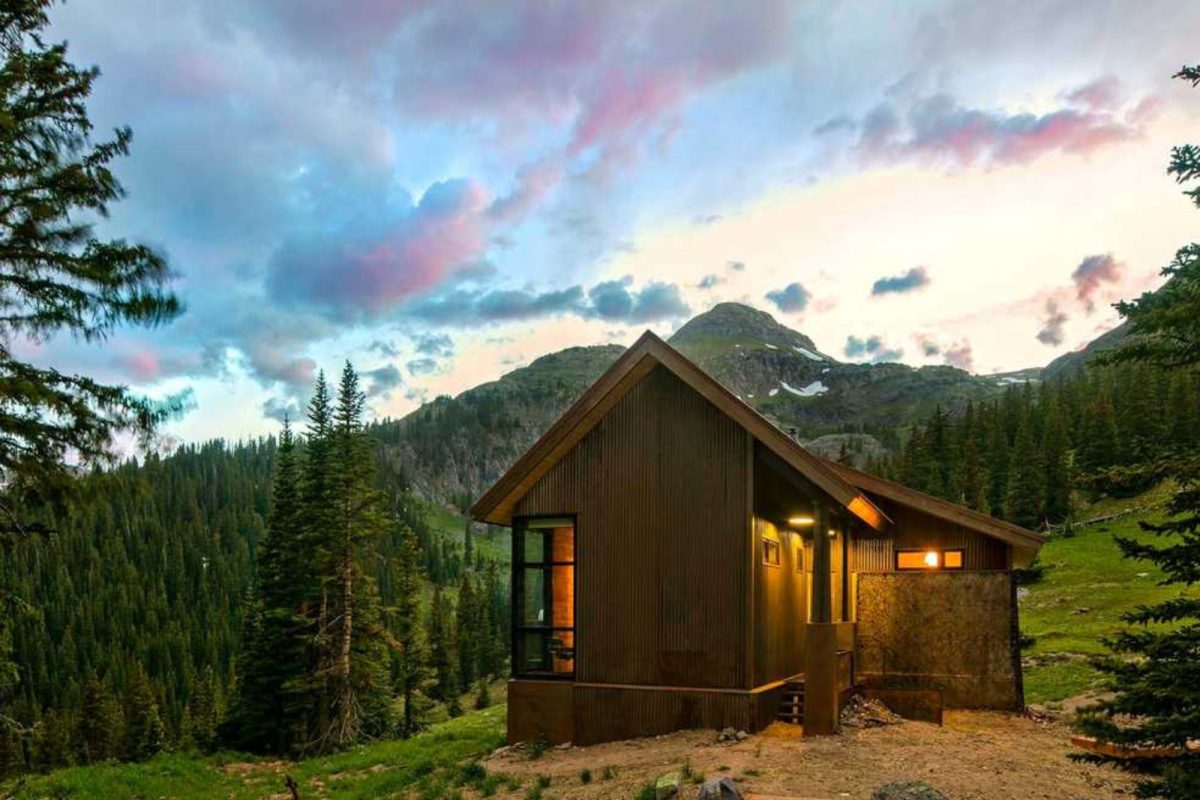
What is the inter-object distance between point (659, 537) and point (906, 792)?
6.77 metres

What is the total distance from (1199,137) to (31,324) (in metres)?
13.1

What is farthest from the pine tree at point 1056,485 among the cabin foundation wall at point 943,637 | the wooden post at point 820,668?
the wooden post at point 820,668

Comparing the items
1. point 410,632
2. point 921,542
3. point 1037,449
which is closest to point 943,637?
point 921,542

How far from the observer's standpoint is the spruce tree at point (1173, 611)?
6.96 meters

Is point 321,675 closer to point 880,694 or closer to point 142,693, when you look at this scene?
point 880,694

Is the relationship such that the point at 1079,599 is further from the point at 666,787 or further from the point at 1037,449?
the point at 1037,449

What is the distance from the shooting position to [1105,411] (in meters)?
72.1

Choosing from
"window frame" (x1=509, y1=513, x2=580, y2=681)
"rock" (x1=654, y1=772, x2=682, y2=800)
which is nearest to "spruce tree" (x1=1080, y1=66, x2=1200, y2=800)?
"rock" (x1=654, y1=772, x2=682, y2=800)

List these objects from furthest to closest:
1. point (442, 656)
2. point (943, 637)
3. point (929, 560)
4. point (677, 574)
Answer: point (442, 656), point (929, 560), point (943, 637), point (677, 574)

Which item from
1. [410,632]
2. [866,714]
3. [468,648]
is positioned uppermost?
[866,714]

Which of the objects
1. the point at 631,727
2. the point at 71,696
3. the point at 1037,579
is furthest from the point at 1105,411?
the point at 71,696

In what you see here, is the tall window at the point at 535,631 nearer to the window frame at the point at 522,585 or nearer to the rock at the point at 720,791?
the window frame at the point at 522,585

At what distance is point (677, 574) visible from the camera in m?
15.2

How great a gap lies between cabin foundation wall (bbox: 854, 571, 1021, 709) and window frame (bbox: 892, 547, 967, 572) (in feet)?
2.68
